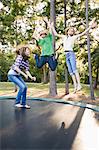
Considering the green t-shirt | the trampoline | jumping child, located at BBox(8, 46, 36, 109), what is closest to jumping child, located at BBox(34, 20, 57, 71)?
the green t-shirt

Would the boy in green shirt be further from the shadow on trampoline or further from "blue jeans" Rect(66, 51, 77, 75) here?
the shadow on trampoline

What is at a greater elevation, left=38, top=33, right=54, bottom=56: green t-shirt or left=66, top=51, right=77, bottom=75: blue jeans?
left=38, top=33, right=54, bottom=56: green t-shirt

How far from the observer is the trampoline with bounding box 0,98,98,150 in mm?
3018

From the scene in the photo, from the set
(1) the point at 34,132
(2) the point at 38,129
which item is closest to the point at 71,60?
(2) the point at 38,129

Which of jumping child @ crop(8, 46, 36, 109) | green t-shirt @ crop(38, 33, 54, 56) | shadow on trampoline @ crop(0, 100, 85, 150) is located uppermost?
green t-shirt @ crop(38, 33, 54, 56)

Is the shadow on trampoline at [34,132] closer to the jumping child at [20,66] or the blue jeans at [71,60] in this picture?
the jumping child at [20,66]

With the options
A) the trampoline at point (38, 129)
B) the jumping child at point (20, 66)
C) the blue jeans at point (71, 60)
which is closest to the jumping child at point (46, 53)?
the blue jeans at point (71, 60)

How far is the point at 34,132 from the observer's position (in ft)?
11.9

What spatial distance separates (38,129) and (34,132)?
0.55 feet

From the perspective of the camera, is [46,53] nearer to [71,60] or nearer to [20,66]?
[71,60]

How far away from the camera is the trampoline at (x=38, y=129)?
3018mm

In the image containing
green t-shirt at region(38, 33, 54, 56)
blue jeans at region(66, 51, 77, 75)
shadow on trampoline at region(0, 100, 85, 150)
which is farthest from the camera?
green t-shirt at region(38, 33, 54, 56)

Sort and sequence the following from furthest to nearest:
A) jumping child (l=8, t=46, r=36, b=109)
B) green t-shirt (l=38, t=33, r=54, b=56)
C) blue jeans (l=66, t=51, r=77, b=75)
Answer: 1. jumping child (l=8, t=46, r=36, b=109)
2. green t-shirt (l=38, t=33, r=54, b=56)
3. blue jeans (l=66, t=51, r=77, b=75)

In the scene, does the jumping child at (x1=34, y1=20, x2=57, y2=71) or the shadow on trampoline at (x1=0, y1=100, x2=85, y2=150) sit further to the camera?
the jumping child at (x1=34, y1=20, x2=57, y2=71)
